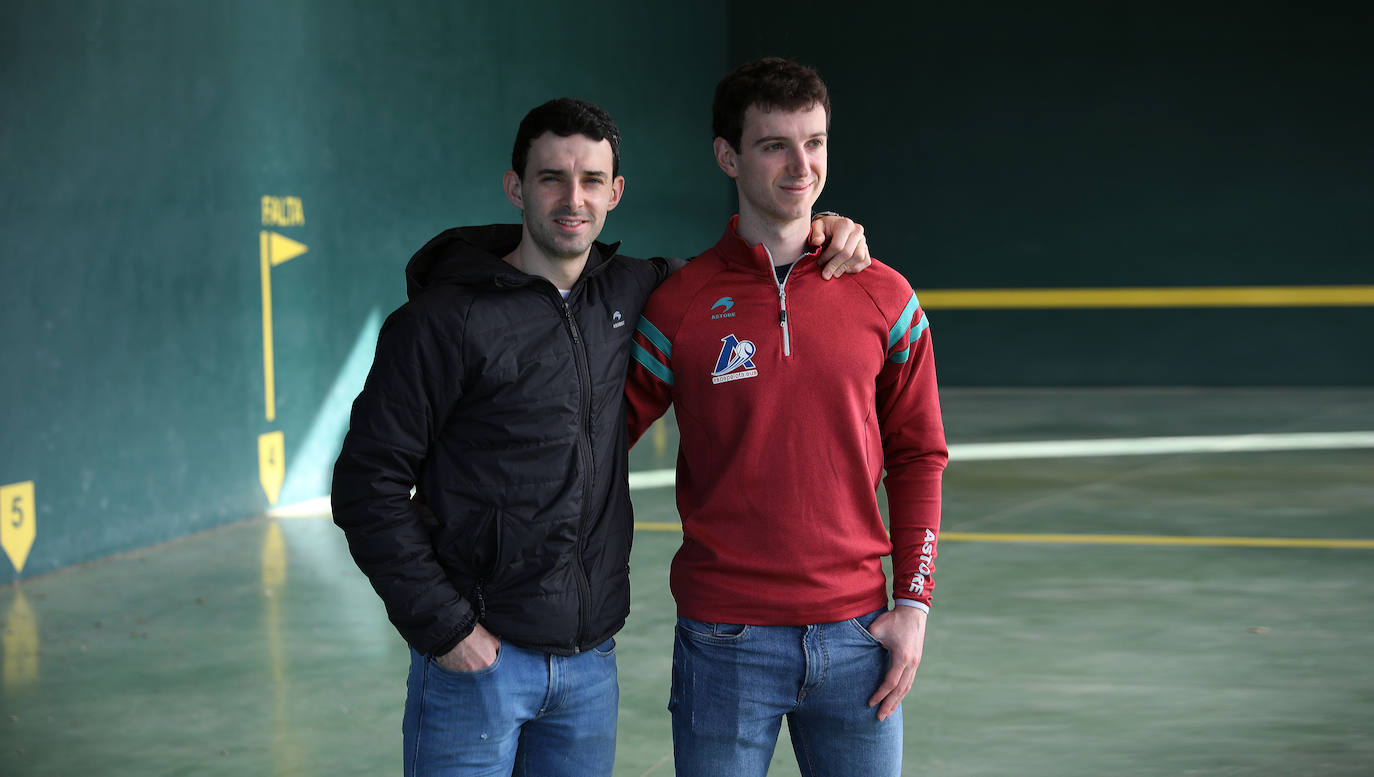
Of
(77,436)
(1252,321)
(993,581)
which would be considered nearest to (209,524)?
(77,436)

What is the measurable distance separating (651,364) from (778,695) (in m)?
0.58

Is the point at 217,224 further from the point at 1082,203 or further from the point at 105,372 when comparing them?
the point at 1082,203

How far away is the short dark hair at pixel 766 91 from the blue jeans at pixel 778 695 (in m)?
0.78

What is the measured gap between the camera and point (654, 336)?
2.32 meters

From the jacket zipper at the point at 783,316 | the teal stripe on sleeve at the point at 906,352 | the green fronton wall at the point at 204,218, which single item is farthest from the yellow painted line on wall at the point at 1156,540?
the jacket zipper at the point at 783,316

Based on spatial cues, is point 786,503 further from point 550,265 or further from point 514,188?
point 514,188

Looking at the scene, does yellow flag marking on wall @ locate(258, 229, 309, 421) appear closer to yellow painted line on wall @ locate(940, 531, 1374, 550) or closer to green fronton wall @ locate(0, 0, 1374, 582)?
green fronton wall @ locate(0, 0, 1374, 582)

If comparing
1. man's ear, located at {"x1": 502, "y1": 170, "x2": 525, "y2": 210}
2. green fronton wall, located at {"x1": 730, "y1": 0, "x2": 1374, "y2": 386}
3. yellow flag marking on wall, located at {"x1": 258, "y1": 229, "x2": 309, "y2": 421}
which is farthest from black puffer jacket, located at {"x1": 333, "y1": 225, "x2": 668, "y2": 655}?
green fronton wall, located at {"x1": 730, "y1": 0, "x2": 1374, "y2": 386}

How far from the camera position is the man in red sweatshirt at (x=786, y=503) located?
215 centimetres

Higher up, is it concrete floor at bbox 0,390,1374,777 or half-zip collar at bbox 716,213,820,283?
half-zip collar at bbox 716,213,820,283

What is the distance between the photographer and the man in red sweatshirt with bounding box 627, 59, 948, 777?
2.15 meters

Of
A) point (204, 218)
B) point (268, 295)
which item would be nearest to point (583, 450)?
point (204, 218)

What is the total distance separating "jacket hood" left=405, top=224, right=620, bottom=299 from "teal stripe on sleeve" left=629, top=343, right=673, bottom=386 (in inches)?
6.0

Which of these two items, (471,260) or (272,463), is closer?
(471,260)
